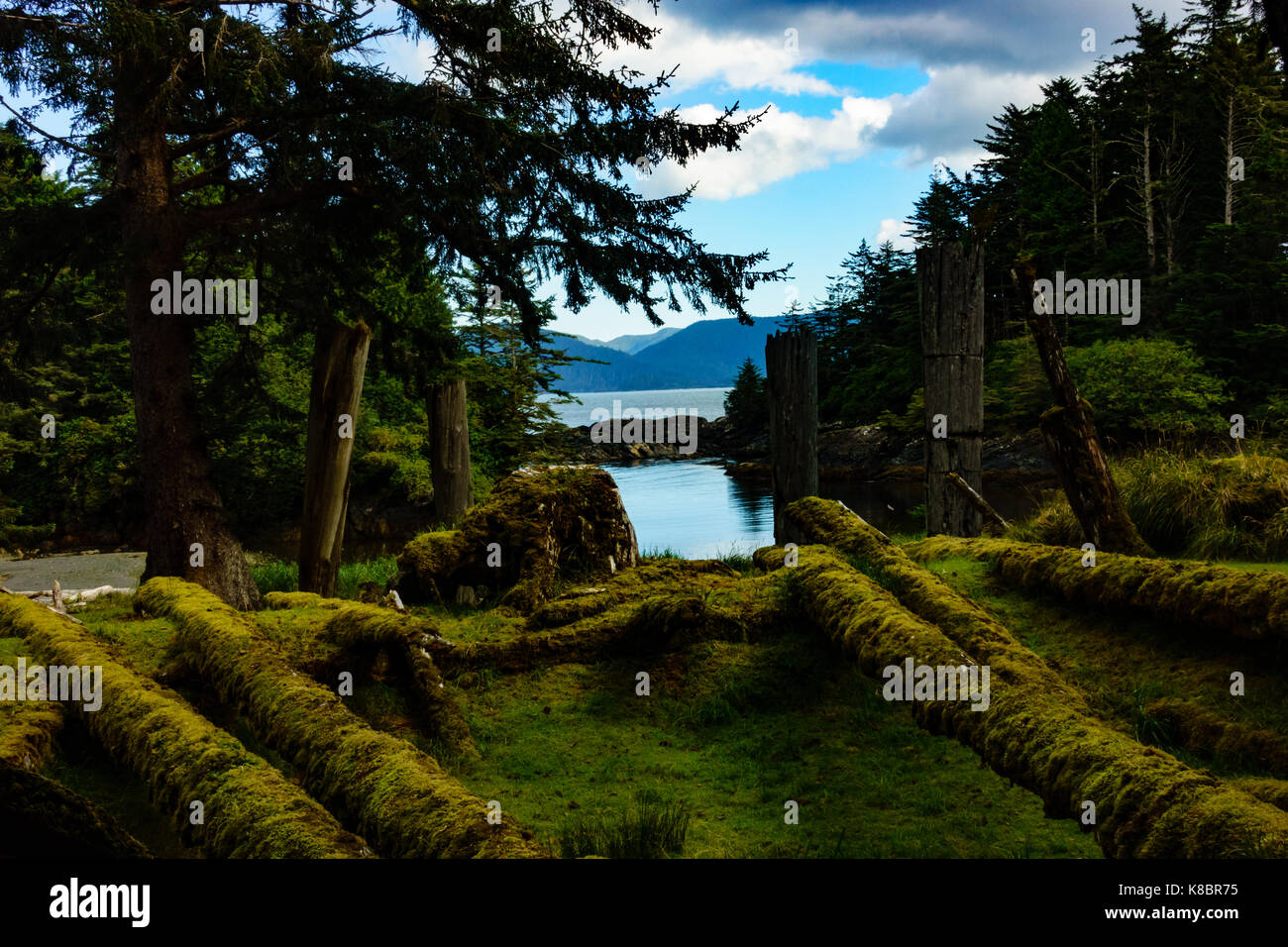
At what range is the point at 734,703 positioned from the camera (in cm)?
605

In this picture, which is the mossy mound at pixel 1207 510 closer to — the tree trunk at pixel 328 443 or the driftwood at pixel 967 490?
the driftwood at pixel 967 490

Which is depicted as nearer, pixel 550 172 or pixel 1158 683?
pixel 1158 683

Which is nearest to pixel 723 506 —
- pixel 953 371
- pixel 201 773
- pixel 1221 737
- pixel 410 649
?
pixel 953 371

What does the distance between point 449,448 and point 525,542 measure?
4.47 metres

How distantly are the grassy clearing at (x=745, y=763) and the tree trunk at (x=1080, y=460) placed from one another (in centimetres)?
377

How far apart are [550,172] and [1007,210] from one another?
44.5 metres

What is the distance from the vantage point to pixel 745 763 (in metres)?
5.25

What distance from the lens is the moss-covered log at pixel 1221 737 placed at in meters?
4.58

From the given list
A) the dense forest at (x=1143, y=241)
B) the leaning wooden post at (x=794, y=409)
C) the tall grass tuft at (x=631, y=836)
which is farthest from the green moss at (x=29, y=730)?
the dense forest at (x=1143, y=241)

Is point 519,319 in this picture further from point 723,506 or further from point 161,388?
point 723,506

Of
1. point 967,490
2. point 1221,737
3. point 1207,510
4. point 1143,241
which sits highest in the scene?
point 1143,241

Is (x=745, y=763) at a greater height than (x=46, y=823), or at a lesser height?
lesser
